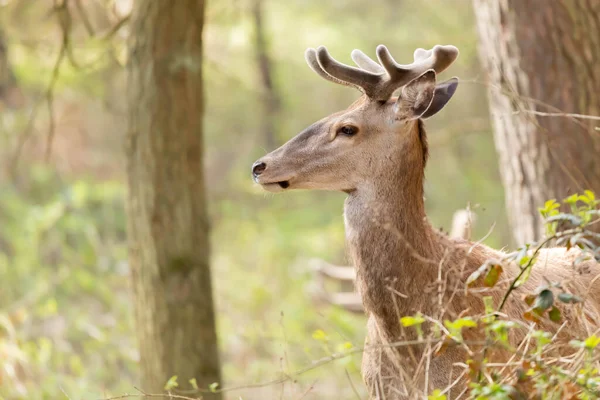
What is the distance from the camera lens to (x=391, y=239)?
14.9 ft

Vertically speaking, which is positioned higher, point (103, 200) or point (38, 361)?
point (103, 200)

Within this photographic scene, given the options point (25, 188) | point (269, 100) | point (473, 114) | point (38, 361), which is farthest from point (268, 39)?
point (38, 361)

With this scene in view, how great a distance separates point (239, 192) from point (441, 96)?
32.8ft

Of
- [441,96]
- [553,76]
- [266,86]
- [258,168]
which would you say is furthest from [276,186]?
[266,86]

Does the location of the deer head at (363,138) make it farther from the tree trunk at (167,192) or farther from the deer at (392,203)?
the tree trunk at (167,192)

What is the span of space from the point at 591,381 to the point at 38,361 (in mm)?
6745

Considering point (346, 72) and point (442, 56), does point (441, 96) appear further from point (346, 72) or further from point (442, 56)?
point (346, 72)

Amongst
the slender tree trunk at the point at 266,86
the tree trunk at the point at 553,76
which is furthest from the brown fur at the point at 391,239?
the slender tree trunk at the point at 266,86

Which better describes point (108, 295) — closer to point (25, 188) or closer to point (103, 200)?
point (103, 200)

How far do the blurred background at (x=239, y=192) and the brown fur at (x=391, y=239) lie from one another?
→ 4940 mm

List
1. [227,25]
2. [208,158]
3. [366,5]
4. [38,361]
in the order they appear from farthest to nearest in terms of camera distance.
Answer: [208,158], [366,5], [227,25], [38,361]

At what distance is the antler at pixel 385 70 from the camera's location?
4.55m

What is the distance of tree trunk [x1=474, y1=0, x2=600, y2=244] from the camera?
5.84 m

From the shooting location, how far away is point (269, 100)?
14453mm
